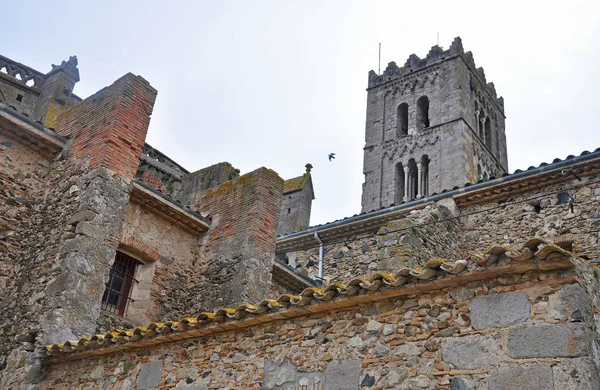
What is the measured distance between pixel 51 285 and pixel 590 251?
28.5ft

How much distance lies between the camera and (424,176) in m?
33.0

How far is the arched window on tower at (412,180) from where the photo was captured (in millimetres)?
32875

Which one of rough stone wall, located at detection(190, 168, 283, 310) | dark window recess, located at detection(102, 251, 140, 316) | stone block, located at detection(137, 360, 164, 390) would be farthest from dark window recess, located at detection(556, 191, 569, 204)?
stone block, located at detection(137, 360, 164, 390)

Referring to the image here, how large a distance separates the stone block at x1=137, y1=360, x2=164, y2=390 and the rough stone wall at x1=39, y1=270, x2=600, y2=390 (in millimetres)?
11

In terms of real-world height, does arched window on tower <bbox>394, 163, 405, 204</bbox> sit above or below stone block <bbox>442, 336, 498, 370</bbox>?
above

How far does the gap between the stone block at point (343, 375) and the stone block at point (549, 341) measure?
1360mm

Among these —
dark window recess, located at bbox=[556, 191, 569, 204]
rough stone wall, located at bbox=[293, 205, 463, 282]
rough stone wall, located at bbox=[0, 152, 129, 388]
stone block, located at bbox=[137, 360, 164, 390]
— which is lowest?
stone block, located at bbox=[137, 360, 164, 390]

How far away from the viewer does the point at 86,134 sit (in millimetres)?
9891

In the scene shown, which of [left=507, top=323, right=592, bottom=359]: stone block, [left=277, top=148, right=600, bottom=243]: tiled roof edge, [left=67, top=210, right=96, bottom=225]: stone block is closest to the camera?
[left=507, top=323, right=592, bottom=359]: stone block

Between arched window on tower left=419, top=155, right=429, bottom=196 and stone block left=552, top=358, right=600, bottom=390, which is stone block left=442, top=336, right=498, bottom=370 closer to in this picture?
stone block left=552, top=358, right=600, bottom=390

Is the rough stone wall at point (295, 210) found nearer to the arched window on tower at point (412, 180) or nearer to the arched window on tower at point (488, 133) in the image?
the arched window on tower at point (412, 180)

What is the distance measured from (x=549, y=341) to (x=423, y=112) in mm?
32251

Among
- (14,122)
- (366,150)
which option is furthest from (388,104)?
(14,122)

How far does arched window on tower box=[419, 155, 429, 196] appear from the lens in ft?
107
